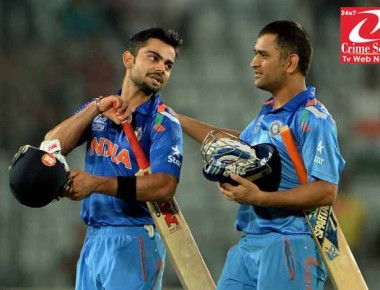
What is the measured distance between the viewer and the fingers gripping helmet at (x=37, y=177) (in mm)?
4133

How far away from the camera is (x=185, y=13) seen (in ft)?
26.5

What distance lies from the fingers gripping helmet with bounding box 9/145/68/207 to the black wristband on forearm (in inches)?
9.2

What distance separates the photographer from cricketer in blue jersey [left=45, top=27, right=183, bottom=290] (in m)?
4.35

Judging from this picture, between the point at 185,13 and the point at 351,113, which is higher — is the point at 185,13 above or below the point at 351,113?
above

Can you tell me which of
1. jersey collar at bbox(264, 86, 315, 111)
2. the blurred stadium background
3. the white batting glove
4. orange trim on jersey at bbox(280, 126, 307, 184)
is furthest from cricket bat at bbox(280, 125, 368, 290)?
the blurred stadium background

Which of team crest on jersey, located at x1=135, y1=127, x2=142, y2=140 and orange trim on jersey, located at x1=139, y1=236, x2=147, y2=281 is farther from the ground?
team crest on jersey, located at x1=135, y1=127, x2=142, y2=140

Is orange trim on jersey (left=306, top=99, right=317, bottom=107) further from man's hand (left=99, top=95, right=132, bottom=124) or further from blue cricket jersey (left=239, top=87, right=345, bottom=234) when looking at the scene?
man's hand (left=99, top=95, right=132, bottom=124)

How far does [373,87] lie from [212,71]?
123cm

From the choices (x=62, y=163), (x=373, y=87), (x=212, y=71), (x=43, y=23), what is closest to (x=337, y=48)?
(x=373, y=87)

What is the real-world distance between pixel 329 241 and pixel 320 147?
44 cm

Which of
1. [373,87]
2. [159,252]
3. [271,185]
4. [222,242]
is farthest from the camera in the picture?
[373,87]

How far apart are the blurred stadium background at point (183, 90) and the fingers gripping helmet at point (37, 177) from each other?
3.05 m

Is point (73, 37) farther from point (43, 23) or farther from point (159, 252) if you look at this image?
point (159, 252)

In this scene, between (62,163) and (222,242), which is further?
(222,242)
